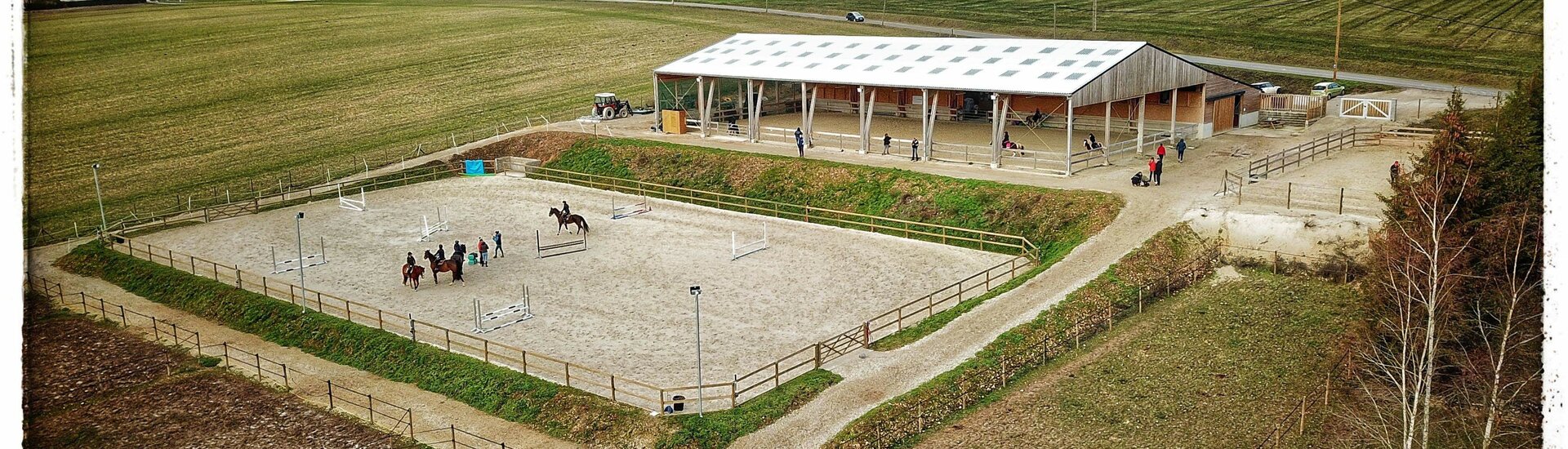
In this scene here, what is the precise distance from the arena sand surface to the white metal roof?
791 cm

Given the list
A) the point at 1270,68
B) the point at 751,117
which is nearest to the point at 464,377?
the point at 751,117

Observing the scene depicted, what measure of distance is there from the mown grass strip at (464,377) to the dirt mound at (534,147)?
54.5ft

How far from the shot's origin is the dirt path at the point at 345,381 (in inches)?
961

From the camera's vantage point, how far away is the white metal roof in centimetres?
4212

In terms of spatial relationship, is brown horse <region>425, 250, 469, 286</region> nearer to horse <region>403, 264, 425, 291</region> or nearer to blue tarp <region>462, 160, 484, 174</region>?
horse <region>403, 264, 425, 291</region>

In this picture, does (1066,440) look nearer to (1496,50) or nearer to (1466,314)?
(1466,314)

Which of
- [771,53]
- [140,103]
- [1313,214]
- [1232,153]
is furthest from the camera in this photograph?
[140,103]

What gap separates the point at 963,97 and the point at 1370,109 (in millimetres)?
17422

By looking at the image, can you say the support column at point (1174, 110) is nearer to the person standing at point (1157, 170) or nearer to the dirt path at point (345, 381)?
the person standing at point (1157, 170)

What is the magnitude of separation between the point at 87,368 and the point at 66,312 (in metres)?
5.82

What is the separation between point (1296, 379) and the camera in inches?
957

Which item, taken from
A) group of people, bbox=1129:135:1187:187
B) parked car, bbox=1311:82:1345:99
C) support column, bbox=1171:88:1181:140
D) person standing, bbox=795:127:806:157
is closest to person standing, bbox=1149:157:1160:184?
group of people, bbox=1129:135:1187:187

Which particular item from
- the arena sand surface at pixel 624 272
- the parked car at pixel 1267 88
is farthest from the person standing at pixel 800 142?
the parked car at pixel 1267 88

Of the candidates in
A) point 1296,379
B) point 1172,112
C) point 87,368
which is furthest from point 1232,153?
point 87,368
